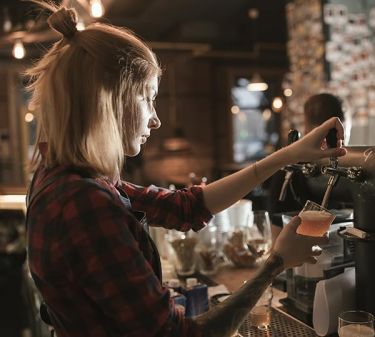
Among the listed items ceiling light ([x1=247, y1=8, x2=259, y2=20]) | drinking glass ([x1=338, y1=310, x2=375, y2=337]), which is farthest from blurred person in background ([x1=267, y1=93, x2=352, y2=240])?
ceiling light ([x1=247, y1=8, x2=259, y2=20])

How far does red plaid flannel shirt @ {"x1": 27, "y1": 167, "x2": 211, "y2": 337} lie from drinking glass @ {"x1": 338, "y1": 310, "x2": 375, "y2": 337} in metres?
0.41

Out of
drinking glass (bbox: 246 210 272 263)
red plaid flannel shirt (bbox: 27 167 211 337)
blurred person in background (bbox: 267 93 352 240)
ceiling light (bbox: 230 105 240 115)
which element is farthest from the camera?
ceiling light (bbox: 230 105 240 115)

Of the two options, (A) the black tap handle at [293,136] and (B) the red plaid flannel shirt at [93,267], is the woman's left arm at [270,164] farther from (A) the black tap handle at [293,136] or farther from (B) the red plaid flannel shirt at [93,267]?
(B) the red plaid flannel shirt at [93,267]

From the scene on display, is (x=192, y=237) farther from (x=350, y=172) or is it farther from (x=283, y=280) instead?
(x=350, y=172)

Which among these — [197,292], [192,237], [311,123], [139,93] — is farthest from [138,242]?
[311,123]

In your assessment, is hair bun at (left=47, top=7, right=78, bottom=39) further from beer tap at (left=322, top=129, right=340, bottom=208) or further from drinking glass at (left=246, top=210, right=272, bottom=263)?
drinking glass at (left=246, top=210, right=272, bottom=263)

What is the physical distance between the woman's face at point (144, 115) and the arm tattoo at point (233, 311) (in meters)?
0.37

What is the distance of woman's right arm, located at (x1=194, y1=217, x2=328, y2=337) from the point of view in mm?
907

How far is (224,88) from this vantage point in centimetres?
846

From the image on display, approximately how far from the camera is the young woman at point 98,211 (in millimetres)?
798

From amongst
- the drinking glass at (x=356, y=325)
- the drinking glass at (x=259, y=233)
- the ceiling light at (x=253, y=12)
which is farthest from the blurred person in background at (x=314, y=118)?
the ceiling light at (x=253, y=12)

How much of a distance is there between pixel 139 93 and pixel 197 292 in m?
0.70

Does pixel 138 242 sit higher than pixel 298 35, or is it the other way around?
pixel 298 35

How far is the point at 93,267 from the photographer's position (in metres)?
0.79
